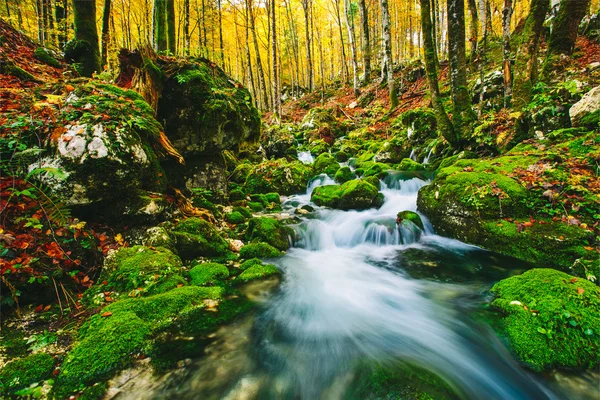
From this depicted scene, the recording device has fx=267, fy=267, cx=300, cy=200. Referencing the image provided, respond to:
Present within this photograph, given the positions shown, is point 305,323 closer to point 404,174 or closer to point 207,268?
point 207,268

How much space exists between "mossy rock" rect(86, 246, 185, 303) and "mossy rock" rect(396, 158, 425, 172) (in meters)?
9.20

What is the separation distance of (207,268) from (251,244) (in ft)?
4.52

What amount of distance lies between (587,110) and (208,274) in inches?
339

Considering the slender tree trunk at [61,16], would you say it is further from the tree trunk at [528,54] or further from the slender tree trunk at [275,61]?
the tree trunk at [528,54]

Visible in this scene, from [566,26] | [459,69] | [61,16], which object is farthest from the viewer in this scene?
[61,16]

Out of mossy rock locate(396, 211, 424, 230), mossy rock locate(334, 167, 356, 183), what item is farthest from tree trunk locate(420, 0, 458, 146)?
mossy rock locate(334, 167, 356, 183)

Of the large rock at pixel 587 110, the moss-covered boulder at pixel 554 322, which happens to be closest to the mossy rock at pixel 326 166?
the large rock at pixel 587 110

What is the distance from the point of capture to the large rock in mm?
5715

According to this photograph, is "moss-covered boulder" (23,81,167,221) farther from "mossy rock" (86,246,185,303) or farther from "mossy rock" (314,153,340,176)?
"mossy rock" (314,153,340,176)

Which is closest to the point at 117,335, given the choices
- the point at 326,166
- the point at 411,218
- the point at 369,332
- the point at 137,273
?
the point at 137,273

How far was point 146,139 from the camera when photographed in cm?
492

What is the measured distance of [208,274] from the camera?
14.1 ft

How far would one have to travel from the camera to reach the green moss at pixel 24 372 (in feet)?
6.85

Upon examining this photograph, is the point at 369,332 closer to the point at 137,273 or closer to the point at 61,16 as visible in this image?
the point at 137,273
